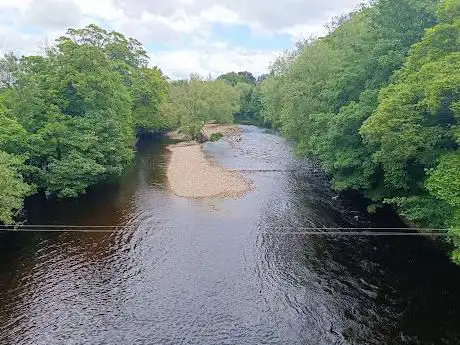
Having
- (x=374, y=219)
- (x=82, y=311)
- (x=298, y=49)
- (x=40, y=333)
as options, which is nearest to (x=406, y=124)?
(x=374, y=219)

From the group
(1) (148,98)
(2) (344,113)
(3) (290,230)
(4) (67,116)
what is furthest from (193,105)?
(3) (290,230)

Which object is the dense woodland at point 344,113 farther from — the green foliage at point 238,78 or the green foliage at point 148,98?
the green foliage at point 238,78

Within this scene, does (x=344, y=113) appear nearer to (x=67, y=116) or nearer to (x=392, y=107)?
(x=392, y=107)

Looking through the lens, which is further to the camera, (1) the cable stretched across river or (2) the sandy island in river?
(2) the sandy island in river

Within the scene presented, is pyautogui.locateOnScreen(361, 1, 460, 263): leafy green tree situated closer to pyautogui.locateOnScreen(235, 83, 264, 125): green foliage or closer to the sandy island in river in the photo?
the sandy island in river

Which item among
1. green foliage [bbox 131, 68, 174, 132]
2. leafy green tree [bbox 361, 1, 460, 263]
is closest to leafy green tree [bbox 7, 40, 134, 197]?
leafy green tree [bbox 361, 1, 460, 263]
